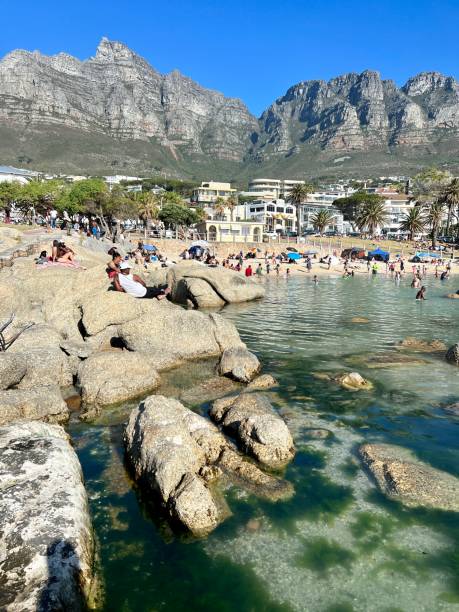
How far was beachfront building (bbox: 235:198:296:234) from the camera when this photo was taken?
110 meters

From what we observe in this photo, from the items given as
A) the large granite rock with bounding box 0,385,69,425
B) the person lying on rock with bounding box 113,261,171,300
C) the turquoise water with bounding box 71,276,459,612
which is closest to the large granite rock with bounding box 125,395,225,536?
the turquoise water with bounding box 71,276,459,612

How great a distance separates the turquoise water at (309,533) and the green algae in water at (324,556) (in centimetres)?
2

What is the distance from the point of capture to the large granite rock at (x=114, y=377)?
11.6 metres

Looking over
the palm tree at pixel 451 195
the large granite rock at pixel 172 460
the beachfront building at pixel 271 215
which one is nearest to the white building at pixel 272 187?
the beachfront building at pixel 271 215

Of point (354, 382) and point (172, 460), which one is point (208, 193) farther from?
point (172, 460)

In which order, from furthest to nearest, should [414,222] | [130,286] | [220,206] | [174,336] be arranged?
1. [220,206]
2. [414,222]
3. [130,286]
4. [174,336]

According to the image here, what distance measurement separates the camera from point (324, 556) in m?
6.43

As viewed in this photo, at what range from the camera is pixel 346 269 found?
59688 millimetres

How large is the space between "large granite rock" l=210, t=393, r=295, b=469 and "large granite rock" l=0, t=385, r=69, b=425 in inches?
156

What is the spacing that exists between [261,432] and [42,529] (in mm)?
4568

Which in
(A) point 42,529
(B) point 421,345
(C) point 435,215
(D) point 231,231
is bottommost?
(B) point 421,345

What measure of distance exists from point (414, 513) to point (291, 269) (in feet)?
180

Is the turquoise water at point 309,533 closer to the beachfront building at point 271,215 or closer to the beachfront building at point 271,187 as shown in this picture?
the beachfront building at point 271,215

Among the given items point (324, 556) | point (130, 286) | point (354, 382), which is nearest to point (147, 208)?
point (130, 286)
